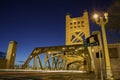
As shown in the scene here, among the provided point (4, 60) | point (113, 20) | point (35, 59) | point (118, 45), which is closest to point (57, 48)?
point (35, 59)

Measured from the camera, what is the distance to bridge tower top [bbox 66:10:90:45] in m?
48.8

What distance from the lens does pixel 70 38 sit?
48.9 metres

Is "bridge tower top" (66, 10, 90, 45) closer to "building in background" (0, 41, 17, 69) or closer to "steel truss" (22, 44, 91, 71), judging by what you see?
"steel truss" (22, 44, 91, 71)

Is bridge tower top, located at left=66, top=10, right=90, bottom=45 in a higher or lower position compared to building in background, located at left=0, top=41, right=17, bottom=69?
higher

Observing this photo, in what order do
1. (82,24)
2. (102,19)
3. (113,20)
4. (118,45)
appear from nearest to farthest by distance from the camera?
(102,19) < (118,45) < (113,20) < (82,24)

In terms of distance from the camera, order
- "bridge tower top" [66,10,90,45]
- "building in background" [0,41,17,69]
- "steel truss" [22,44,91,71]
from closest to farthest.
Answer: "building in background" [0,41,17,69] → "steel truss" [22,44,91,71] → "bridge tower top" [66,10,90,45]

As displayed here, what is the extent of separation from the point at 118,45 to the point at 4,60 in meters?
13.8

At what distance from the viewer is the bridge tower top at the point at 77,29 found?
48828 mm

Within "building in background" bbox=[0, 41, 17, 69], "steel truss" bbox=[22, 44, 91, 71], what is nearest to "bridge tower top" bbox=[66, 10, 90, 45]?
"steel truss" bbox=[22, 44, 91, 71]

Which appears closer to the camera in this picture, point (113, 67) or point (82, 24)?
point (113, 67)

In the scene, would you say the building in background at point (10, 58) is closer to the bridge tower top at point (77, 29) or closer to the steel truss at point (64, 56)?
the steel truss at point (64, 56)

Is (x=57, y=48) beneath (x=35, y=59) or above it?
above

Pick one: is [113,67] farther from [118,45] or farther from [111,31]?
[111,31]

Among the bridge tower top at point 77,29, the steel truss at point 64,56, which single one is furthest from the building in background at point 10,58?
the bridge tower top at point 77,29
